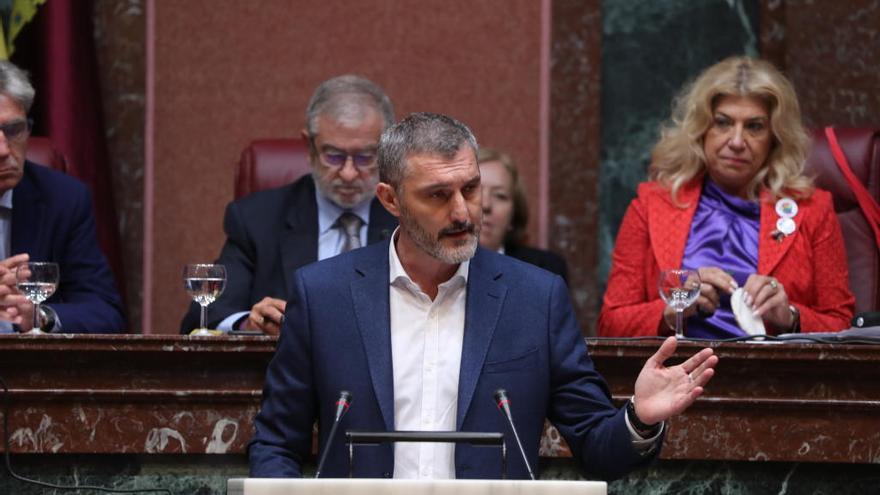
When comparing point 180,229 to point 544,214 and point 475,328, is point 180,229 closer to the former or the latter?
point 544,214

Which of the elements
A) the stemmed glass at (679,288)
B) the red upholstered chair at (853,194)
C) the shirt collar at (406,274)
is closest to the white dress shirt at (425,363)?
the shirt collar at (406,274)

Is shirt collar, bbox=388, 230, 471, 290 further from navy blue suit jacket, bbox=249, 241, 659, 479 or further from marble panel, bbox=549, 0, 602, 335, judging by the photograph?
marble panel, bbox=549, 0, 602, 335

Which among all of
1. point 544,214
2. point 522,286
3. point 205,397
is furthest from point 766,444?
point 544,214

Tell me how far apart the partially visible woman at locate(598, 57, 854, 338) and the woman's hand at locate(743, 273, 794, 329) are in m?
0.21

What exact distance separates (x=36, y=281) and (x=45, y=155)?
3.35 ft

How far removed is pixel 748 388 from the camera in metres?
3.01

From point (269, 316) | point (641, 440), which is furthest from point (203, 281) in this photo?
point (641, 440)

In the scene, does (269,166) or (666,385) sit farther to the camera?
(269,166)

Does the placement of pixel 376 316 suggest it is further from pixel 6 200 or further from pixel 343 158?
pixel 6 200

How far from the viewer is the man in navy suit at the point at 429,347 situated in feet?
8.51

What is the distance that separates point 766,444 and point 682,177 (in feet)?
3.66

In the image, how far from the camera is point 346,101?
3826 mm

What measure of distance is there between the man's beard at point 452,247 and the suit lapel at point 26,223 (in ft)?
4.63

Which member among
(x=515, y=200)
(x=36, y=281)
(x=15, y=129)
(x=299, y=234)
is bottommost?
(x=36, y=281)
